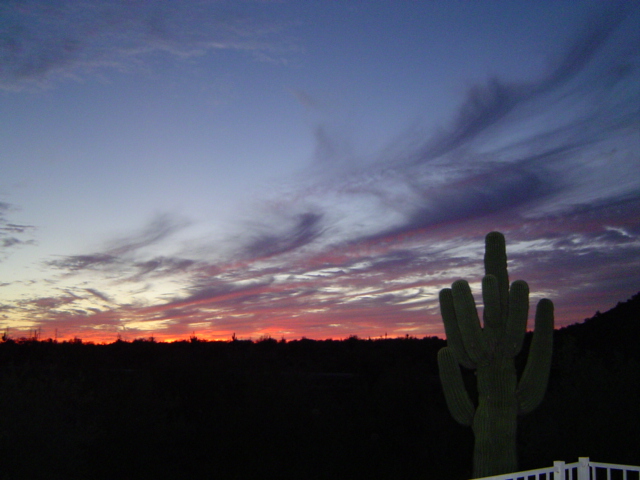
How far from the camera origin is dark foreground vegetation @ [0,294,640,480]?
14555 millimetres

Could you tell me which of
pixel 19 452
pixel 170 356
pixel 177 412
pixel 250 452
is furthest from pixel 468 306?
pixel 170 356

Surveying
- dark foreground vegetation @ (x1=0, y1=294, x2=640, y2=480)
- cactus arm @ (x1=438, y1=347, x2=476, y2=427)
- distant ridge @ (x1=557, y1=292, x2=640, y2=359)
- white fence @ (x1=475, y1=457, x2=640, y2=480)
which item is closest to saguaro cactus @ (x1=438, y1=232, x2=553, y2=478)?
cactus arm @ (x1=438, y1=347, x2=476, y2=427)

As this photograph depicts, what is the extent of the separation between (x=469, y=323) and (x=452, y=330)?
0.71 m

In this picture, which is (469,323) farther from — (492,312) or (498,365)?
(498,365)

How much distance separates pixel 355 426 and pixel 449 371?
12.0 meters

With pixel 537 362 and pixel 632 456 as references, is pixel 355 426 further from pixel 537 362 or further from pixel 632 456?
pixel 537 362

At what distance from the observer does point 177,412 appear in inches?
922

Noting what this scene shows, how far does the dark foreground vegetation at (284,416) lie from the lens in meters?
14.6

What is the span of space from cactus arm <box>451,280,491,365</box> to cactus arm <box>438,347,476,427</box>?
446mm

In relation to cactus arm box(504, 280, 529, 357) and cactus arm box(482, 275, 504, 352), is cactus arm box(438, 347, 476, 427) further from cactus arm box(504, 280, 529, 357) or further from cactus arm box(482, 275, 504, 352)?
cactus arm box(504, 280, 529, 357)

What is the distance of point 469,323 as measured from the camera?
10109 mm

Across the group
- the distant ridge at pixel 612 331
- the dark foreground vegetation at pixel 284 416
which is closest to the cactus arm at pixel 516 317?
the dark foreground vegetation at pixel 284 416

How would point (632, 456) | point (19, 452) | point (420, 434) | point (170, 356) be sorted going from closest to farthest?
point (632, 456) < point (19, 452) < point (420, 434) < point (170, 356)

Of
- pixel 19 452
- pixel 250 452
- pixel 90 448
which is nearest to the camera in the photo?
pixel 19 452
